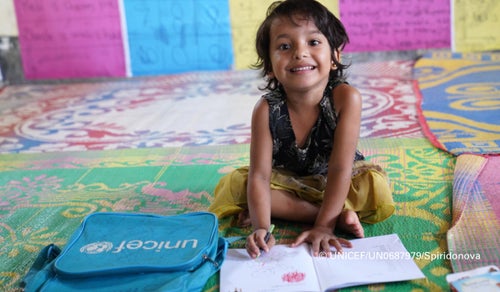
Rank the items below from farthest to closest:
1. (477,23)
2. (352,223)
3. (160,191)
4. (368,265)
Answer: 1. (477,23)
2. (160,191)
3. (352,223)
4. (368,265)

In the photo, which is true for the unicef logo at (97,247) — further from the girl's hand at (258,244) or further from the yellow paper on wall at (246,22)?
the yellow paper on wall at (246,22)

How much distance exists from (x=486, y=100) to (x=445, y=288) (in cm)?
135

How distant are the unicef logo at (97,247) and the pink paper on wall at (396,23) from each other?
2289 millimetres

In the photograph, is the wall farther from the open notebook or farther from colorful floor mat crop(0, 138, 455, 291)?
the open notebook

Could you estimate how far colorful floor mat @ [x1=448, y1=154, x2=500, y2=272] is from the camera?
0.95 meters

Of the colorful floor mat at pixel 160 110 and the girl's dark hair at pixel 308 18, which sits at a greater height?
the girl's dark hair at pixel 308 18

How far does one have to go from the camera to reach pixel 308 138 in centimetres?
115

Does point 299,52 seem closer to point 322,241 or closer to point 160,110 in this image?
point 322,241

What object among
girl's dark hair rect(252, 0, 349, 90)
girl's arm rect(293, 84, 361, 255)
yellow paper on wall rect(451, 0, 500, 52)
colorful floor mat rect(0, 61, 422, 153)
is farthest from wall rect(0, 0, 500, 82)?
girl's arm rect(293, 84, 361, 255)

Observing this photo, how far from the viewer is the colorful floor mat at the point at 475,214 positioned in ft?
3.11

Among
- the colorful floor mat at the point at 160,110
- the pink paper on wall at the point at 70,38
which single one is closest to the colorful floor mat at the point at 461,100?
the colorful floor mat at the point at 160,110

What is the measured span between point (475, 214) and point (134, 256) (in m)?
0.69

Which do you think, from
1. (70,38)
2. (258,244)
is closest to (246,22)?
(70,38)

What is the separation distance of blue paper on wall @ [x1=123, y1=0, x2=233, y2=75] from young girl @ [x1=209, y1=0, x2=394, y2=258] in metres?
1.90
